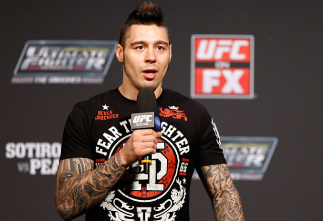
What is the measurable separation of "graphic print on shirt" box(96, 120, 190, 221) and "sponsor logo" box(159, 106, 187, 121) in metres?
0.04

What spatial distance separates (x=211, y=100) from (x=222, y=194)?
66.7 inches

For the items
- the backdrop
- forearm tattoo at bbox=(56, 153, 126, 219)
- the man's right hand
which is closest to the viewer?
the man's right hand

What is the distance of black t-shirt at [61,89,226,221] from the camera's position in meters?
1.20

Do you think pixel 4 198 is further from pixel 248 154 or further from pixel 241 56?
pixel 241 56

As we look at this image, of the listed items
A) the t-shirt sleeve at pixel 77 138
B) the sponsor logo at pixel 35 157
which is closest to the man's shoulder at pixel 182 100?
the t-shirt sleeve at pixel 77 138

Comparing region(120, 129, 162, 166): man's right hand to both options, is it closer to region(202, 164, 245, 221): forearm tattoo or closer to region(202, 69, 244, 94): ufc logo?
region(202, 164, 245, 221): forearm tattoo

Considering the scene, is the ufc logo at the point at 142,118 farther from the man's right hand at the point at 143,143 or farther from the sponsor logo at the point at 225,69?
the sponsor logo at the point at 225,69

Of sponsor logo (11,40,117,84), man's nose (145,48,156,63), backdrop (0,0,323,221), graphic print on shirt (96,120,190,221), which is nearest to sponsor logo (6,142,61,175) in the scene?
backdrop (0,0,323,221)

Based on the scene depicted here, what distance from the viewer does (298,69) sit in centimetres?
287

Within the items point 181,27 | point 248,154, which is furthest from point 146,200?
point 181,27

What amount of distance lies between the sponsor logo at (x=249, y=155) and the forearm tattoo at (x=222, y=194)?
162 cm

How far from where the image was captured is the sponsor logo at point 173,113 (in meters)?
1.31

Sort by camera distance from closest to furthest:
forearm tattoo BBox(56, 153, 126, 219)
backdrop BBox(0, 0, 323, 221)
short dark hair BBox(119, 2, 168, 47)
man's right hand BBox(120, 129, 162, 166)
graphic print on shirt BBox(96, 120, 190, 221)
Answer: man's right hand BBox(120, 129, 162, 166) → forearm tattoo BBox(56, 153, 126, 219) → graphic print on shirt BBox(96, 120, 190, 221) → short dark hair BBox(119, 2, 168, 47) → backdrop BBox(0, 0, 323, 221)

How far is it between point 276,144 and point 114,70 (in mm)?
1465
